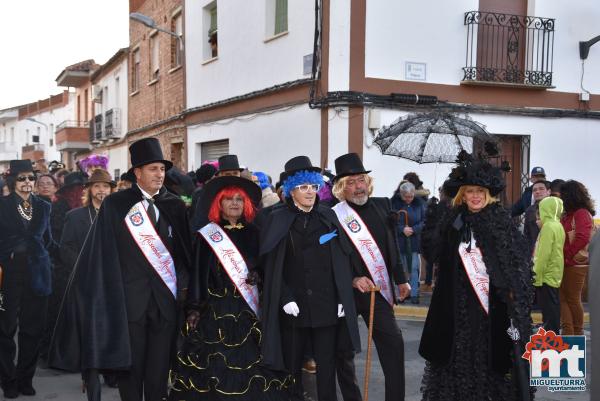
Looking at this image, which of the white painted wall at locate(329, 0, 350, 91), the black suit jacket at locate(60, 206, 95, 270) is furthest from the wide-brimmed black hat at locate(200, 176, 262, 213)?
the white painted wall at locate(329, 0, 350, 91)

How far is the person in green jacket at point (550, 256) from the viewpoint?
7.19 meters

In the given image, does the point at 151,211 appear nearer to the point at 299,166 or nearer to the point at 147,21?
the point at 299,166

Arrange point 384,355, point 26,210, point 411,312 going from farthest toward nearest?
point 411,312
point 26,210
point 384,355

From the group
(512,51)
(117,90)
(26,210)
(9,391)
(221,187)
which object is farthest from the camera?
(117,90)

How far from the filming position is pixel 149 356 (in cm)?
471

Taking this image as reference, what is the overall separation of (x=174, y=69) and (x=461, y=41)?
375 inches

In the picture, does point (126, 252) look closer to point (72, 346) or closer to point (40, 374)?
point (72, 346)

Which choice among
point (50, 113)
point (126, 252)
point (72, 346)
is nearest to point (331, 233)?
point (126, 252)

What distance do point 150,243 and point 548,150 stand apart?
9.68 m

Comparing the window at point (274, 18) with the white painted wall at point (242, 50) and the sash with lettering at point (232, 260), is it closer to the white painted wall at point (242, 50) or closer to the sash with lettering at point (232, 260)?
the white painted wall at point (242, 50)

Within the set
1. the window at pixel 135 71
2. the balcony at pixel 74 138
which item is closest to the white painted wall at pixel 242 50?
the window at pixel 135 71

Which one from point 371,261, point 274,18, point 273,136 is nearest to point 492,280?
point 371,261

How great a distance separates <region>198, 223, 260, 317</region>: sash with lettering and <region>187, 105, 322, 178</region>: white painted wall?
22.1 feet

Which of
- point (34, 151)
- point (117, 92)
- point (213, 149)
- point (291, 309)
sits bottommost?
point (291, 309)
